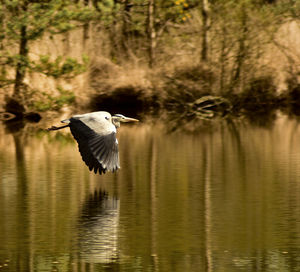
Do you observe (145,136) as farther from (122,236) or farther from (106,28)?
(122,236)

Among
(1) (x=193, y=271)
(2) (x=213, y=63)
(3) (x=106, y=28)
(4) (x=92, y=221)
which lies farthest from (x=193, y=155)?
(3) (x=106, y=28)

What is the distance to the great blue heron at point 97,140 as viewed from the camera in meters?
10.8

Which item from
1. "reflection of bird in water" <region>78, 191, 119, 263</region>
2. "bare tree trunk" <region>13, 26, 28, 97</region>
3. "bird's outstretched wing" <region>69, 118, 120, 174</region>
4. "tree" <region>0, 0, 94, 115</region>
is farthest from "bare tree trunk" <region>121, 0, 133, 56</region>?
"bird's outstretched wing" <region>69, 118, 120, 174</region>

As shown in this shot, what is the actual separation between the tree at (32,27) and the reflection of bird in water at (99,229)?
1334 centimetres

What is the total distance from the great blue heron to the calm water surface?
1.68ft

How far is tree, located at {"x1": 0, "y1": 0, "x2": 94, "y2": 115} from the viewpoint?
24.6m

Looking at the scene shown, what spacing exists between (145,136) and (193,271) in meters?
14.1

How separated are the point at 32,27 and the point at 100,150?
1505cm

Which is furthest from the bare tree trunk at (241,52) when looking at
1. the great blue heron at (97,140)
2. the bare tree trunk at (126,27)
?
the great blue heron at (97,140)

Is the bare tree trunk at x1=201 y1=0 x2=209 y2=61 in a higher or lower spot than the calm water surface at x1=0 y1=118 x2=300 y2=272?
higher

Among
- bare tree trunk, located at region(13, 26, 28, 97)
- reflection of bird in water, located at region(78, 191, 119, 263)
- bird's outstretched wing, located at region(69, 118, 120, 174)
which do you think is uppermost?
bare tree trunk, located at region(13, 26, 28, 97)

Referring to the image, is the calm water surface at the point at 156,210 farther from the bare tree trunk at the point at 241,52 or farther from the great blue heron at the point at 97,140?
the bare tree trunk at the point at 241,52

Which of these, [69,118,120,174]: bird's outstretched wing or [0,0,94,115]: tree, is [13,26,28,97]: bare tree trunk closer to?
[0,0,94,115]: tree

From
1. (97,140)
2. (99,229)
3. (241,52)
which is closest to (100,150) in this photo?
(97,140)
